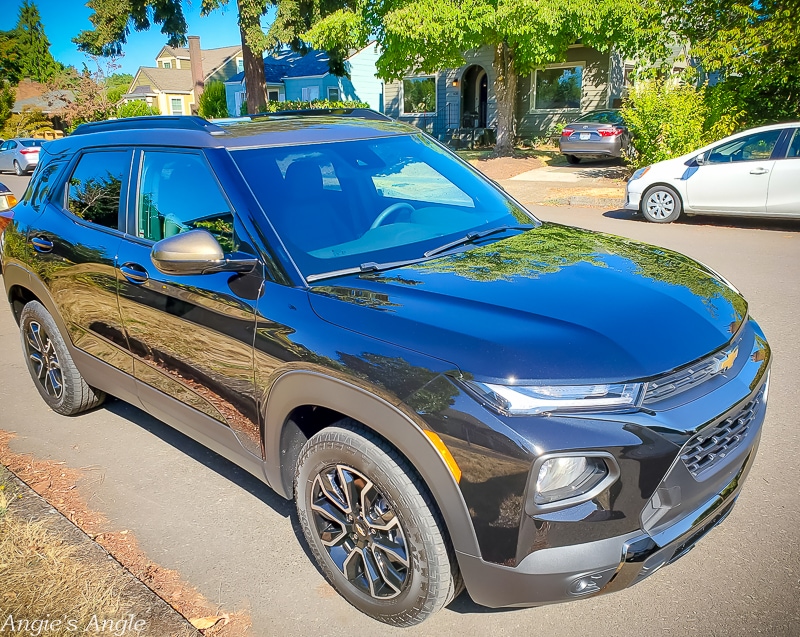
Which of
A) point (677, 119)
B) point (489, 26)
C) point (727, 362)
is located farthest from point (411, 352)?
point (489, 26)

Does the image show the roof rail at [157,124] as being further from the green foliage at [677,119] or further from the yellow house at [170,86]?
the yellow house at [170,86]

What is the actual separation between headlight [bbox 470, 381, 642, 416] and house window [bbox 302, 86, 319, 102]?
118ft

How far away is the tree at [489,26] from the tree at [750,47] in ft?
4.12

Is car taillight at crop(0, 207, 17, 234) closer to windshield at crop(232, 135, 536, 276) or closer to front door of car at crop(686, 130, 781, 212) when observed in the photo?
windshield at crop(232, 135, 536, 276)

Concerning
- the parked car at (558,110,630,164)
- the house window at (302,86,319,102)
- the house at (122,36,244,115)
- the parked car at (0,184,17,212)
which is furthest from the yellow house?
the parked car at (0,184,17,212)

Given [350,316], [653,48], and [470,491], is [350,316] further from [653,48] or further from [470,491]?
[653,48]

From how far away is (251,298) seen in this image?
9.31ft

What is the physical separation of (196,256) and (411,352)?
1067mm

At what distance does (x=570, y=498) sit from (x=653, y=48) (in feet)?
52.9

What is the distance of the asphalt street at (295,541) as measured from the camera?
2.66m

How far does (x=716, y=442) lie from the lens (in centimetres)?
235

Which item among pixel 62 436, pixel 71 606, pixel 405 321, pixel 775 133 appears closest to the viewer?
pixel 405 321

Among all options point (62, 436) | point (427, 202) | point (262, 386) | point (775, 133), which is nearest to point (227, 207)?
point (262, 386)

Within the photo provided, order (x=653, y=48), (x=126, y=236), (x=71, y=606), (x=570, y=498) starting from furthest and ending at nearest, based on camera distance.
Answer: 1. (x=653, y=48)
2. (x=126, y=236)
3. (x=71, y=606)
4. (x=570, y=498)
